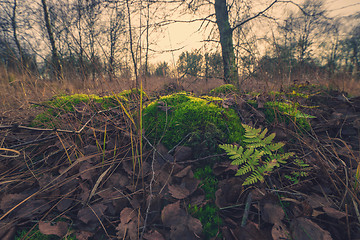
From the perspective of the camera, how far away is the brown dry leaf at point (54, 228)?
0.79 m

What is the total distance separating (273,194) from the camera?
88 centimetres

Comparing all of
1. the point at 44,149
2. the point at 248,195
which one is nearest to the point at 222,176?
the point at 248,195

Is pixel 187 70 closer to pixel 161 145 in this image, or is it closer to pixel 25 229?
pixel 161 145

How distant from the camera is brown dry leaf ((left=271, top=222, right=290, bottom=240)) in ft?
2.32

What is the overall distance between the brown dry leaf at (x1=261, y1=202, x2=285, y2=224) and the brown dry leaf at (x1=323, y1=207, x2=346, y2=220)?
0.63ft

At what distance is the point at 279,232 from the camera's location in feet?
2.38

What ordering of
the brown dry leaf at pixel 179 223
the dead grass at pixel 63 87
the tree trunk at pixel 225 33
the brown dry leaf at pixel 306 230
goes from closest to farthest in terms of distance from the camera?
the brown dry leaf at pixel 306 230 → the brown dry leaf at pixel 179 223 → the dead grass at pixel 63 87 → the tree trunk at pixel 225 33

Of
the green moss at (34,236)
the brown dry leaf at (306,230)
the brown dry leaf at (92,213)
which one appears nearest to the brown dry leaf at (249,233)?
the brown dry leaf at (306,230)

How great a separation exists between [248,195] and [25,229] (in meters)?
1.22

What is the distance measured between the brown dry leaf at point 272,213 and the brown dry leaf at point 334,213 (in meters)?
0.19

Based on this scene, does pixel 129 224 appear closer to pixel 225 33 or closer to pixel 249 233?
pixel 249 233

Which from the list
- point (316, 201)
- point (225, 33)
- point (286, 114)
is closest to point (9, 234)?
point (316, 201)

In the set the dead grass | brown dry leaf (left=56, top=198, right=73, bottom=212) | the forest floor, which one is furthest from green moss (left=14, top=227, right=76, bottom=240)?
the dead grass

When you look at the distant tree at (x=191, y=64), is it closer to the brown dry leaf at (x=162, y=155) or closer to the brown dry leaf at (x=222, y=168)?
the brown dry leaf at (x=162, y=155)
